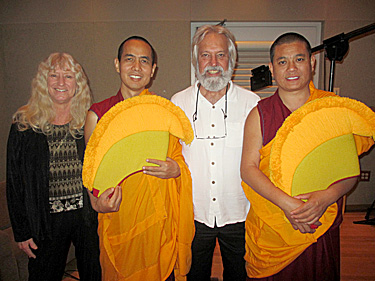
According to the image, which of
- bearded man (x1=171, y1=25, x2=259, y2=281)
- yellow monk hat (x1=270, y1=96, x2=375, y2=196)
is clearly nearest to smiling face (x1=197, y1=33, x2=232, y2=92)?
bearded man (x1=171, y1=25, x2=259, y2=281)

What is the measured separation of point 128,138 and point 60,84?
0.60 metres

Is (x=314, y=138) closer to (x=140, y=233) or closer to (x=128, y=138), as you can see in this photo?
(x=128, y=138)

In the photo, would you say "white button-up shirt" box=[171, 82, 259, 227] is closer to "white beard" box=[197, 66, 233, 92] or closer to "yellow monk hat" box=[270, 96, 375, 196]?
"white beard" box=[197, 66, 233, 92]

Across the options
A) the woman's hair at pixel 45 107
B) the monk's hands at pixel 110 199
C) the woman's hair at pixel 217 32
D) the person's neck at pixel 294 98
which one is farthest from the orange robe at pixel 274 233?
the woman's hair at pixel 45 107

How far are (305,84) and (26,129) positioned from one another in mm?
1513

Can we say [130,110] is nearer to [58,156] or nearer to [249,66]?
[58,156]

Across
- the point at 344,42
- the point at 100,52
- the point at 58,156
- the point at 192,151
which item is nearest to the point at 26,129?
the point at 58,156

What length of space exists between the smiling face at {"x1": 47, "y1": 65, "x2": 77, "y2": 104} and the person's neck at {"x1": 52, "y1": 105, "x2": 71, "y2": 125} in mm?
43

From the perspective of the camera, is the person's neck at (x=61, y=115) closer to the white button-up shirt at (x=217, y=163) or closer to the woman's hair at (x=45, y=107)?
the woman's hair at (x=45, y=107)

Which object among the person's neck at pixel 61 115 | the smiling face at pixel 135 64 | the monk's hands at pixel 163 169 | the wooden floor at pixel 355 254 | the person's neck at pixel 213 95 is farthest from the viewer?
the wooden floor at pixel 355 254

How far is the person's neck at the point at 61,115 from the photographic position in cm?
153

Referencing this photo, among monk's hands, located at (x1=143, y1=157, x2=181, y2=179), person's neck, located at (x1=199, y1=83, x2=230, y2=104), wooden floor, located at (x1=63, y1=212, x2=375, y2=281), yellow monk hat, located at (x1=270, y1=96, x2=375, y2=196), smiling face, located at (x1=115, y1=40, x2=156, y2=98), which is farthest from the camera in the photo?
wooden floor, located at (x1=63, y1=212, x2=375, y2=281)

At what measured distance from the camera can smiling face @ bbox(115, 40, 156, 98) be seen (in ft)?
4.62

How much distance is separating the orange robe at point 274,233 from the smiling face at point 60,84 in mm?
1146
